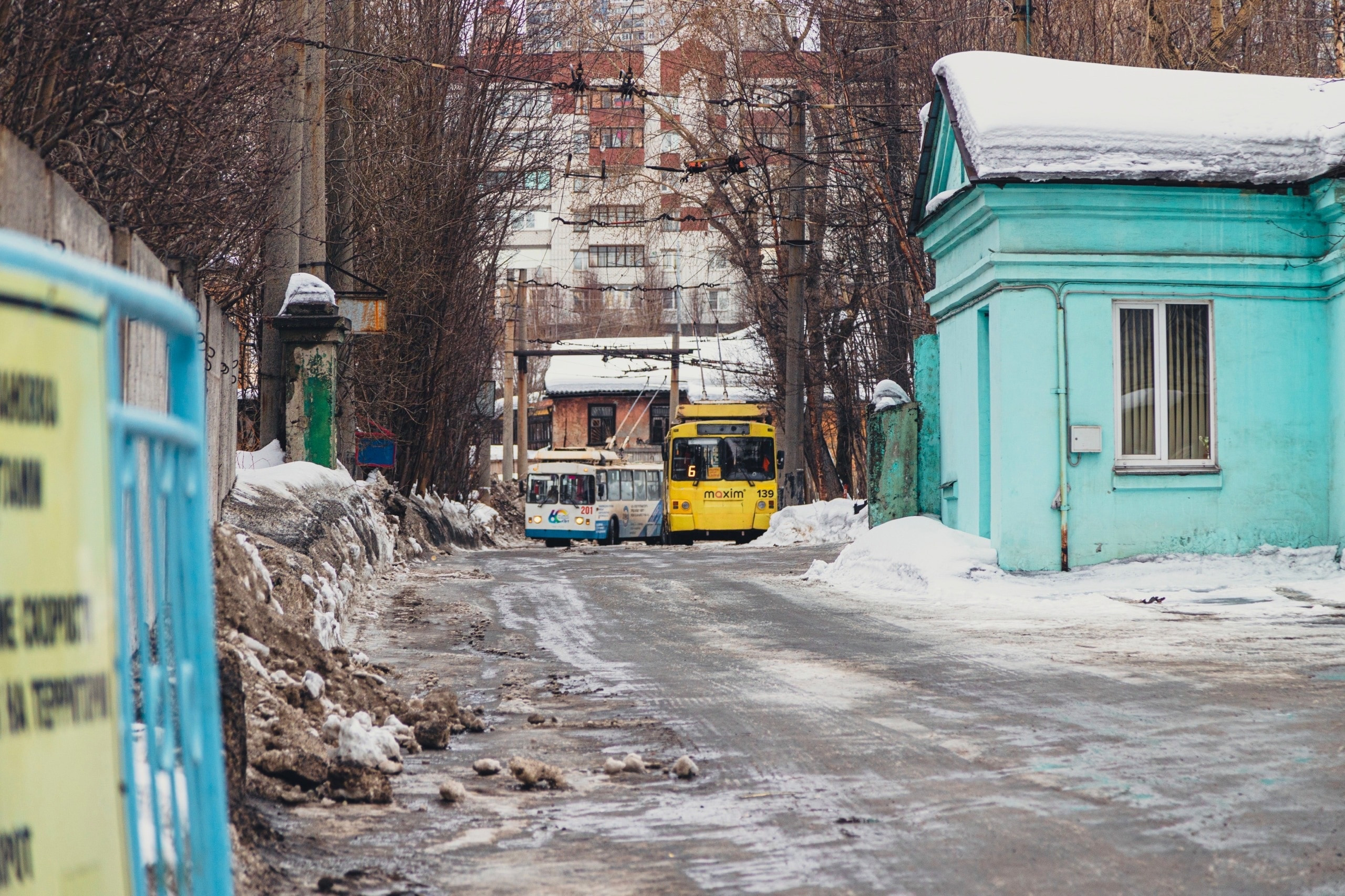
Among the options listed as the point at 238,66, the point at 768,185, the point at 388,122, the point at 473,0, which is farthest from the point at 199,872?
the point at 768,185

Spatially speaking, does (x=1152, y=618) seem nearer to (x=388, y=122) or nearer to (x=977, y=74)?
(x=977, y=74)

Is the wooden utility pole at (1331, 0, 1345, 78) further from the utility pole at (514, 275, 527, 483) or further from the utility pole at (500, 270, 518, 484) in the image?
the utility pole at (500, 270, 518, 484)

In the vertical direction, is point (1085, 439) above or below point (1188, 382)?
below

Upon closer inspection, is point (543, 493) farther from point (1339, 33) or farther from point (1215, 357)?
point (1215, 357)

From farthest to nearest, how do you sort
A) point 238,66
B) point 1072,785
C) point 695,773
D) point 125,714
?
point 238,66 < point 695,773 < point 1072,785 < point 125,714

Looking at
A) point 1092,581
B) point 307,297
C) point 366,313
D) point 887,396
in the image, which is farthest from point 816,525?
point 1092,581

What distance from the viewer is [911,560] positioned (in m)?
15.5

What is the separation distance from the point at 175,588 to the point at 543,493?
136ft

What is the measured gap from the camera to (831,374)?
38.1m

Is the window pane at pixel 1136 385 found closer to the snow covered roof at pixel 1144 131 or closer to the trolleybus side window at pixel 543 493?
the snow covered roof at pixel 1144 131

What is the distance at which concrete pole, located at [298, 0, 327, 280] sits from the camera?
18.5 m

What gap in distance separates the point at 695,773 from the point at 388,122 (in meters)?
22.2

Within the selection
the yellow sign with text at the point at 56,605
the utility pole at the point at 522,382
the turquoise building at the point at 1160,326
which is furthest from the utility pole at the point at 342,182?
the utility pole at the point at 522,382

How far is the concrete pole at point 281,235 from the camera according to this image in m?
16.4
